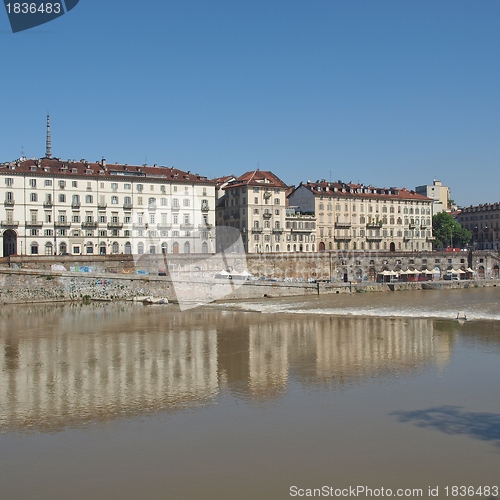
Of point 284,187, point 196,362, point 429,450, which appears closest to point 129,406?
point 196,362

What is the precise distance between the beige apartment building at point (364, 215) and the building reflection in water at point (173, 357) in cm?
4149

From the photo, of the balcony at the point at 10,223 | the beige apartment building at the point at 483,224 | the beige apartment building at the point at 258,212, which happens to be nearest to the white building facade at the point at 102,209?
the balcony at the point at 10,223

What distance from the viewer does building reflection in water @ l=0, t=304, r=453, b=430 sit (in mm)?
23297

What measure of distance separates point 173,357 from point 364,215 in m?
64.7

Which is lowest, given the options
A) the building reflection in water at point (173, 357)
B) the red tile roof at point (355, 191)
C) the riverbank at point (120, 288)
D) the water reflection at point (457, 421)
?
the water reflection at point (457, 421)

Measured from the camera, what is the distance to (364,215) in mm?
92062

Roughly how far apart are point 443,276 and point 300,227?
2097 centimetres

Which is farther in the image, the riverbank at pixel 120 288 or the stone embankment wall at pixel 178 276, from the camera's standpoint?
the stone embankment wall at pixel 178 276

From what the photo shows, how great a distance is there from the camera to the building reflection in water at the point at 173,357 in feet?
76.4

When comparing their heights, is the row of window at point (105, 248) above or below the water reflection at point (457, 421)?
above

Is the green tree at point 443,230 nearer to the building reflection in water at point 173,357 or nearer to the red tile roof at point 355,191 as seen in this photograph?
the red tile roof at point 355,191

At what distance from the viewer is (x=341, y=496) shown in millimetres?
15094

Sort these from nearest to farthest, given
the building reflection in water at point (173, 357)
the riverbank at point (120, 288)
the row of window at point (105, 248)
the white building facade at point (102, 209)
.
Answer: the building reflection in water at point (173, 357)
the riverbank at point (120, 288)
the white building facade at point (102, 209)
the row of window at point (105, 248)

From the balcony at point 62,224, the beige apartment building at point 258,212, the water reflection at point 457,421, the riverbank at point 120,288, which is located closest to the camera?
the water reflection at point 457,421
